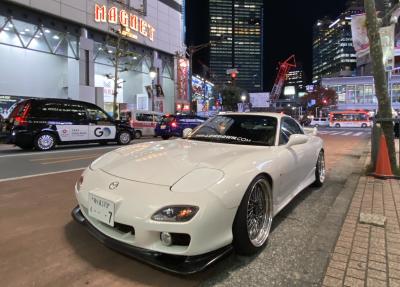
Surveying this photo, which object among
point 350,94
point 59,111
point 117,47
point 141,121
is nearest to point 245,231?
point 59,111

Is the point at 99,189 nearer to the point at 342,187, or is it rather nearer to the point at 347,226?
the point at 347,226

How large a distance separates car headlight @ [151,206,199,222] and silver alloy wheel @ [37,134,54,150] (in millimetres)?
10381

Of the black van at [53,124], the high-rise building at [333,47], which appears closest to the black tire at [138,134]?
the black van at [53,124]

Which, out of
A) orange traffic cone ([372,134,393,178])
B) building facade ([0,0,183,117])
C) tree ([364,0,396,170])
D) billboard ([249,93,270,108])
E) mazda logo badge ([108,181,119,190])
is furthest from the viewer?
billboard ([249,93,270,108])

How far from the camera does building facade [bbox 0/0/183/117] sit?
20.7 m

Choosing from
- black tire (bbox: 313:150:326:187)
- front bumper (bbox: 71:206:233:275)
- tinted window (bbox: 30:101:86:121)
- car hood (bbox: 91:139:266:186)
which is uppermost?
tinted window (bbox: 30:101:86:121)

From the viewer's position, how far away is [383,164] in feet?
21.1

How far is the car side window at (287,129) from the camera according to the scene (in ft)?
13.8

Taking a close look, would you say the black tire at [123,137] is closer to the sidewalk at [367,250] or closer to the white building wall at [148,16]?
the sidewalk at [367,250]

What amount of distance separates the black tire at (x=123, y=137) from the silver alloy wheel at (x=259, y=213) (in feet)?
37.9

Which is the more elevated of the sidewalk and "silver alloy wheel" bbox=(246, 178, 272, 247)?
"silver alloy wheel" bbox=(246, 178, 272, 247)

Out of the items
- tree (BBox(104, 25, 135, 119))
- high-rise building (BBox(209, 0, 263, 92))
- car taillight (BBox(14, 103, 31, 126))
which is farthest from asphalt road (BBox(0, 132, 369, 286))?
high-rise building (BBox(209, 0, 263, 92))

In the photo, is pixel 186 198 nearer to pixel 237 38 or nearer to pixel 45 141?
pixel 45 141

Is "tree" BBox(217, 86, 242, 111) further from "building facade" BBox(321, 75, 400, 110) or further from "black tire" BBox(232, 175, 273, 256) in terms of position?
"black tire" BBox(232, 175, 273, 256)
